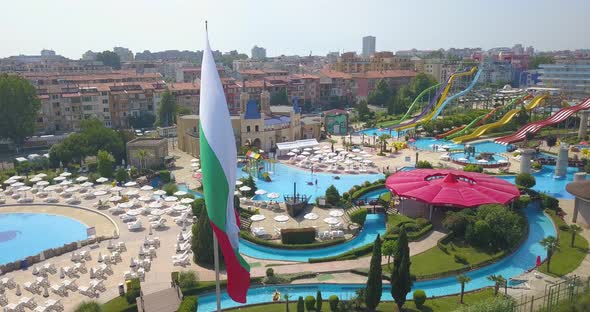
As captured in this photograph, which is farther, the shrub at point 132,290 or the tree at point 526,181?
the tree at point 526,181

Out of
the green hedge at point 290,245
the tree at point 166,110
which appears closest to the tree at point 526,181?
the green hedge at point 290,245

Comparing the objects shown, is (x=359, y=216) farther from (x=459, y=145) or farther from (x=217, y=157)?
(x=459, y=145)

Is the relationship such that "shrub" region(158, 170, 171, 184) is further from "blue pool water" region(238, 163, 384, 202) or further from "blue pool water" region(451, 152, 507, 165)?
"blue pool water" region(451, 152, 507, 165)

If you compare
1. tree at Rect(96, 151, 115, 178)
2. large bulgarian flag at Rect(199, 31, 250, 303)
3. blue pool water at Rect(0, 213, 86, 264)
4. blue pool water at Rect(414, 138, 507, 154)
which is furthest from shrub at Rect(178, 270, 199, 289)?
blue pool water at Rect(414, 138, 507, 154)

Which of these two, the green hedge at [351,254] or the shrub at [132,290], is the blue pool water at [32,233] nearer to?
the shrub at [132,290]

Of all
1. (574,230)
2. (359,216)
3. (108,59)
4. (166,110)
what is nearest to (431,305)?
(359,216)
